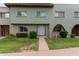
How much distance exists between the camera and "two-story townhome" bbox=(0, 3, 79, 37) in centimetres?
3038

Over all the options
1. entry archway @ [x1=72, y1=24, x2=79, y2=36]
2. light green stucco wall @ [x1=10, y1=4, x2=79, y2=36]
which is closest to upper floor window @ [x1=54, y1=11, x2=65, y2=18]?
light green stucco wall @ [x1=10, y1=4, x2=79, y2=36]

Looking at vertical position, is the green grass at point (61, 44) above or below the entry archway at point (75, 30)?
below

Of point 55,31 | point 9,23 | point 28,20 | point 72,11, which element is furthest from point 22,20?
point 72,11

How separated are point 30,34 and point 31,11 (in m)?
3.67

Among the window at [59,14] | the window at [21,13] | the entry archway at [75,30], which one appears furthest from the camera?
the entry archway at [75,30]

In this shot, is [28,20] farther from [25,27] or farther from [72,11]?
[72,11]

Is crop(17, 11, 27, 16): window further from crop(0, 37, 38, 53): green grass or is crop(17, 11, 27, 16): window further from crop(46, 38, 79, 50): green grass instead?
crop(46, 38, 79, 50): green grass

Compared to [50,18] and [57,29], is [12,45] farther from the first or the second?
[57,29]

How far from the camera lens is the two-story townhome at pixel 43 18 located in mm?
30375

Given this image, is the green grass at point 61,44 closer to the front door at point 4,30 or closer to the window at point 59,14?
the window at point 59,14

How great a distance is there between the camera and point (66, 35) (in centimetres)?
2944

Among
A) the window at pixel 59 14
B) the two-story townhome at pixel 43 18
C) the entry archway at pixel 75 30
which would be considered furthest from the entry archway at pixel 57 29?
the entry archway at pixel 75 30

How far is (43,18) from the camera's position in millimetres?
30469

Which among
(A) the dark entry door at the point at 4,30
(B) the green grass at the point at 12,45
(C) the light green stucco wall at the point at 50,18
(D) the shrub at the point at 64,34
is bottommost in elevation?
(B) the green grass at the point at 12,45
